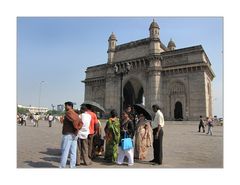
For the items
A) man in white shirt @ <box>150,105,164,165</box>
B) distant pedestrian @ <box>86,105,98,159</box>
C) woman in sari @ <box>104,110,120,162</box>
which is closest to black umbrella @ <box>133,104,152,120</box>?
man in white shirt @ <box>150,105,164,165</box>

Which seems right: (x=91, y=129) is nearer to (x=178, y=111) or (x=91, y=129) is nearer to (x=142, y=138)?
(x=142, y=138)

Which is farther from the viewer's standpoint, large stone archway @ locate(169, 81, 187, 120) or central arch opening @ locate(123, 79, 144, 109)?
central arch opening @ locate(123, 79, 144, 109)

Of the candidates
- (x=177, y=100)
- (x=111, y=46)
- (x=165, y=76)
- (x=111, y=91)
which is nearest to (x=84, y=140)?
(x=177, y=100)

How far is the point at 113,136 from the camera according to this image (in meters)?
7.16

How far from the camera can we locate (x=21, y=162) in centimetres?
693

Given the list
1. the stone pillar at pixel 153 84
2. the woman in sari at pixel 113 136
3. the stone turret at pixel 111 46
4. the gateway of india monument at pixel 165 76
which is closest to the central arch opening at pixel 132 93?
the gateway of india monument at pixel 165 76

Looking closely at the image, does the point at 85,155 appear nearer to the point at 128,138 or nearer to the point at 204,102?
the point at 128,138

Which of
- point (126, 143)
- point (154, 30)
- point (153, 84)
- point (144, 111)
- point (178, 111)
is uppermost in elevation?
point (154, 30)

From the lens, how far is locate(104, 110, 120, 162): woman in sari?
23.4 feet

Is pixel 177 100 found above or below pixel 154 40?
below

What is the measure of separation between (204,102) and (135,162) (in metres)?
25.5

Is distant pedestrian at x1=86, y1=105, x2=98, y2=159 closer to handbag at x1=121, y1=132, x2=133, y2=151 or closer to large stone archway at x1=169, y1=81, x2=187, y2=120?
handbag at x1=121, y1=132, x2=133, y2=151

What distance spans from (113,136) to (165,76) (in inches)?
1134
